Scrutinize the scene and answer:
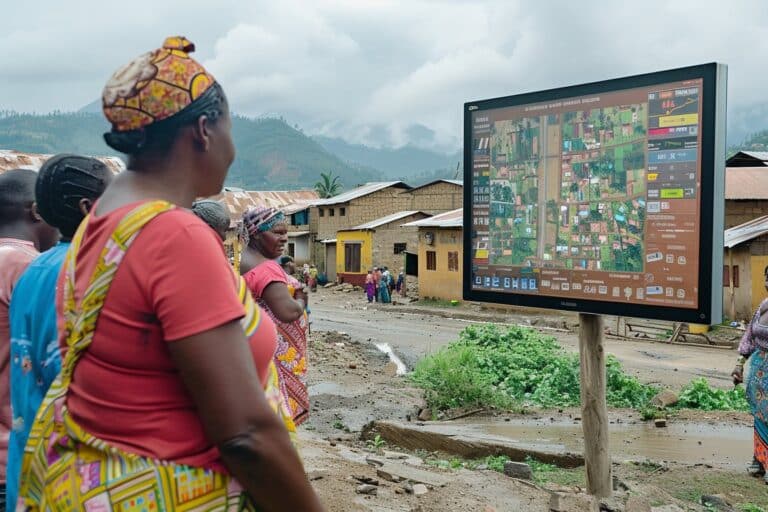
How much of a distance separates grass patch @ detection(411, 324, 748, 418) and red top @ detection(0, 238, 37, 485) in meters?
6.97

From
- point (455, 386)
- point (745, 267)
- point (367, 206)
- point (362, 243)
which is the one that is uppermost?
point (367, 206)

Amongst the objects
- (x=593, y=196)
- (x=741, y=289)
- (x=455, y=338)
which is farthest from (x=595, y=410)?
(x=741, y=289)

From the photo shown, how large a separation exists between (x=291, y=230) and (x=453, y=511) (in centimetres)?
4201

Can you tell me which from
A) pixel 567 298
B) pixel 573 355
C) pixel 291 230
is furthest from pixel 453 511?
pixel 291 230

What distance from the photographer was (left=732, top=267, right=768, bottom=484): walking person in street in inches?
245

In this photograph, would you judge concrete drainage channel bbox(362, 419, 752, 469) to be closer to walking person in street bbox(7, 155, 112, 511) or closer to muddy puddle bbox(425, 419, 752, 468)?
muddy puddle bbox(425, 419, 752, 468)

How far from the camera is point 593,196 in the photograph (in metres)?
4.65

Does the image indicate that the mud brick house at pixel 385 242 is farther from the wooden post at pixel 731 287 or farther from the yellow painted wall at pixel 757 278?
the yellow painted wall at pixel 757 278

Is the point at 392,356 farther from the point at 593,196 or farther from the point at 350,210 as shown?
the point at 350,210

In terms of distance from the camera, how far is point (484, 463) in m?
6.73

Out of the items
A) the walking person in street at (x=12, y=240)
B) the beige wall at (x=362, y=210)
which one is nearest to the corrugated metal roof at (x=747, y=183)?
the beige wall at (x=362, y=210)

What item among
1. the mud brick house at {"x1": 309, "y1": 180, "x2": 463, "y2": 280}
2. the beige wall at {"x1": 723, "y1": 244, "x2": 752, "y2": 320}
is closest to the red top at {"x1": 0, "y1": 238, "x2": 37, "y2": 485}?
the beige wall at {"x1": 723, "y1": 244, "x2": 752, "y2": 320}

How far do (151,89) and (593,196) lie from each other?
11.5 ft

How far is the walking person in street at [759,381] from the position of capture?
6.21 metres
